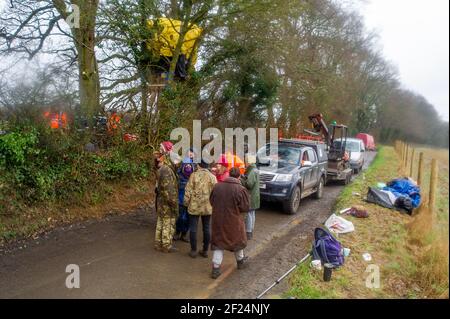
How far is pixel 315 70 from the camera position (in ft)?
60.8

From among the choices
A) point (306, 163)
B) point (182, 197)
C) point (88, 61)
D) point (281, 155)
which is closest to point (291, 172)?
point (306, 163)

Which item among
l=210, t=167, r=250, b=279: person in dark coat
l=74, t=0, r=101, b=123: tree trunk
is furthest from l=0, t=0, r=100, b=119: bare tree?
l=210, t=167, r=250, b=279: person in dark coat

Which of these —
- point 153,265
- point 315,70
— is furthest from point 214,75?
point 153,265

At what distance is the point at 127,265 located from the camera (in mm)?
6395

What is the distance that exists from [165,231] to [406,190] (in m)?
8.40

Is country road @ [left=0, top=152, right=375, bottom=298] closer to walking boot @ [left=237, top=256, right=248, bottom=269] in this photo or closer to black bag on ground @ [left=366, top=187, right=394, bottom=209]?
walking boot @ [left=237, top=256, right=248, bottom=269]

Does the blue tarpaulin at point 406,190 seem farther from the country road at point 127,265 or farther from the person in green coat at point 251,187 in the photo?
the person in green coat at point 251,187

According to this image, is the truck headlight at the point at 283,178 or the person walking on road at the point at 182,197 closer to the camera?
the person walking on road at the point at 182,197

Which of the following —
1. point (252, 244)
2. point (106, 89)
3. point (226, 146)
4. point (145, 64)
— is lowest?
point (252, 244)

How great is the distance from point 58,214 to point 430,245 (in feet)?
23.8

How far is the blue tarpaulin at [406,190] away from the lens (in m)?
11.6

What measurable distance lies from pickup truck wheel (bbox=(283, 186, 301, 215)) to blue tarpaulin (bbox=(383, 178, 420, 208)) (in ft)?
11.0

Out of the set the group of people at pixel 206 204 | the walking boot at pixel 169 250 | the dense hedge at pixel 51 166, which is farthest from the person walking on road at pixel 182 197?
the dense hedge at pixel 51 166
